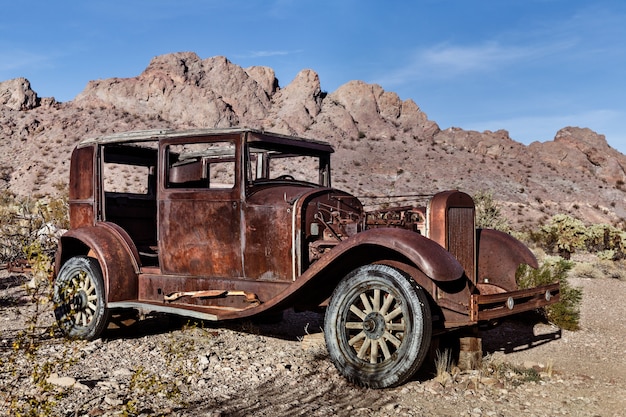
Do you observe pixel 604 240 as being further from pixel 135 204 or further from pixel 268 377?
pixel 268 377

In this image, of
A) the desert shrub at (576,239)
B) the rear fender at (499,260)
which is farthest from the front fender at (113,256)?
the desert shrub at (576,239)

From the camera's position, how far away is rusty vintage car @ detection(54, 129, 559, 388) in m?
4.55

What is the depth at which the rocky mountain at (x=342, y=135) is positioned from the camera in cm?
3903

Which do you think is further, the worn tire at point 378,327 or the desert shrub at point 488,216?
the desert shrub at point 488,216

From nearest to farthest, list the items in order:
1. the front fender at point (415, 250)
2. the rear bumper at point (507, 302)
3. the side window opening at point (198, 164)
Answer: the front fender at point (415, 250) < the rear bumper at point (507, 302) < the side window opening at point (198, 164)

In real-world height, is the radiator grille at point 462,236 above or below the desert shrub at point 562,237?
above

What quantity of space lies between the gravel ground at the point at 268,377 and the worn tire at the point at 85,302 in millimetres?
224

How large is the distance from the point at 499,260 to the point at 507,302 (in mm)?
1114

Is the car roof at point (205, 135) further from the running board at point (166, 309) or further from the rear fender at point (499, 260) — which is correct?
the rear fender at point (499, 260)

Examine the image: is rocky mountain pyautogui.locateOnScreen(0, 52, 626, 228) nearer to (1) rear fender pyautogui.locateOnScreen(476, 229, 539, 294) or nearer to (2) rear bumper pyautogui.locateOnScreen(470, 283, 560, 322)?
(1) rear fender pyautogui.locateOnScreen(476, 229, 539, 294)

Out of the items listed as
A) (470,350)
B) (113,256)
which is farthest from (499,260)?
(113,256)

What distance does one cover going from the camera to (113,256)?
621 cm

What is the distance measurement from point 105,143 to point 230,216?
209 centimetres

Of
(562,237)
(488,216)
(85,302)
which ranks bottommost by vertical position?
(85,302)
